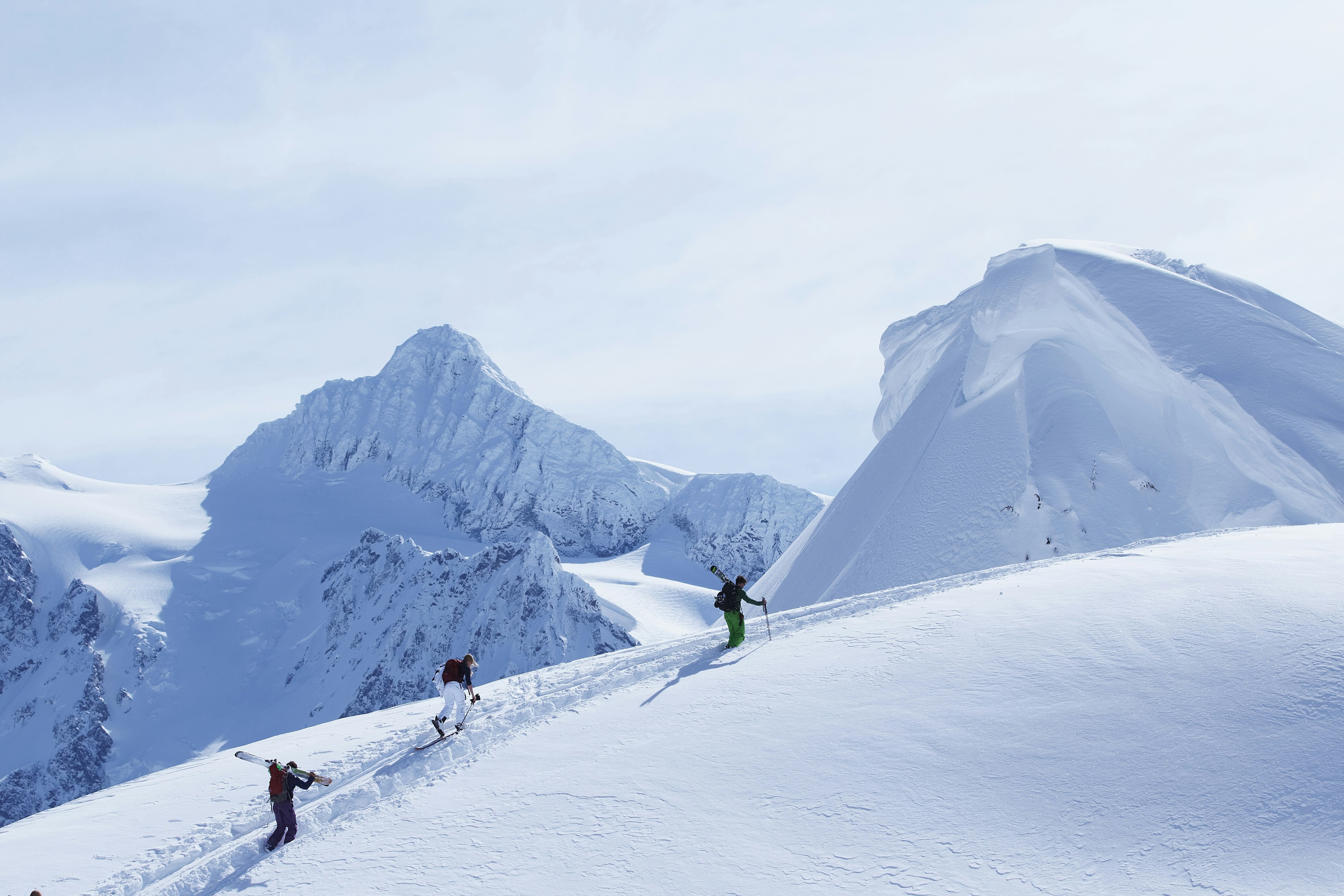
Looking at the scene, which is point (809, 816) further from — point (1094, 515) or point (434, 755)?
point (1094, 515)

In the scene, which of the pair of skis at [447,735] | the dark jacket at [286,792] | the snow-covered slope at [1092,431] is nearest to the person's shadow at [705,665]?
the pair of skis at [447,735]

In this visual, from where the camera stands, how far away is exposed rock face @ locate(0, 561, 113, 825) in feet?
395

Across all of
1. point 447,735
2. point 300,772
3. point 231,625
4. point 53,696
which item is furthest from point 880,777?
point 53,696

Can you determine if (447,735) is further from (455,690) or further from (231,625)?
(231,625)

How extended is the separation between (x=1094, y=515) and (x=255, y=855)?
103 feet

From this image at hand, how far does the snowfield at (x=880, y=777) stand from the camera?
30.5ft

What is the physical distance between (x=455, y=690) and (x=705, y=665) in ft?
17.5

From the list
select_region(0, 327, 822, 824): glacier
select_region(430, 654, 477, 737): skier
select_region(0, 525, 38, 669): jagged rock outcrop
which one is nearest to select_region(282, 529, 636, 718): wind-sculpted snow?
select_region(0, 327, 822, 824): glacier

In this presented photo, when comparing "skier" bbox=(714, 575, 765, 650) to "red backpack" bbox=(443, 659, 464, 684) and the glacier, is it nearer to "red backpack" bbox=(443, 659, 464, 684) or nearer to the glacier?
"red backpack" bbox=(443, 659, 464, 684)

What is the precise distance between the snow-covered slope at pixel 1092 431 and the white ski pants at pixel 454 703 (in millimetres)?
20588

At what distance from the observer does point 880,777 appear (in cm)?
1098

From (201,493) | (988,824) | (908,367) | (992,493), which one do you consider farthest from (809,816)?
(201,493)

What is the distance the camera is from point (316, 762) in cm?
1554

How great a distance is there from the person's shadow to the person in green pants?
16.0 inches
